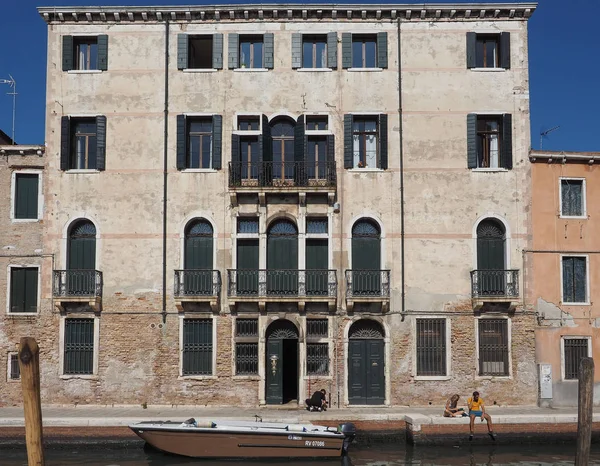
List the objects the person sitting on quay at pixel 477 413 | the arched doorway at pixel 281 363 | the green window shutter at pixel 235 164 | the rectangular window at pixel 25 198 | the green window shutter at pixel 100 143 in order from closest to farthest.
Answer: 1. the person sitting on quay at pixel 477 413
2. the arched doorway at pixel 281 363
3. the green window shutter at pixel 235 164
4. the green window shutter at pixel 100 143
5. the rectangular window at pixel 25 198

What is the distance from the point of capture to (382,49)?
26500 millimetres

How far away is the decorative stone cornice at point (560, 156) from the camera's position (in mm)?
26250

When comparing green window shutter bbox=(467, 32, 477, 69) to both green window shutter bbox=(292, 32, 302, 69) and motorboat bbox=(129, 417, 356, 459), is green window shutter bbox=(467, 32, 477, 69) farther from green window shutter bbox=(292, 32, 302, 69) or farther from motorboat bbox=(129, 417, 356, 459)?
motorboat bbox=(129, 417, 356, 459)

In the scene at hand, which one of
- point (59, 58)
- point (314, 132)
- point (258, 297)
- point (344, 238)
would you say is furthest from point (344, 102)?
point (59, 58)

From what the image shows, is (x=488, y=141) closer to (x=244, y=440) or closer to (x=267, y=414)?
(x=267, y=414)

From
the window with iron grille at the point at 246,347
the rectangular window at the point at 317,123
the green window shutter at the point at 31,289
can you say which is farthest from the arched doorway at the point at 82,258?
the rectangular window at the point at 317,123

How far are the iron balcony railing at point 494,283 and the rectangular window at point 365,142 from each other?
525 centimetres

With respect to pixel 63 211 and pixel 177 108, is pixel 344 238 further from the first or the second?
pixel 63 211

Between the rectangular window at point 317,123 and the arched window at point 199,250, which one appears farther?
the rectangular window at point 317,123

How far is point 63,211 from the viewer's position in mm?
26266

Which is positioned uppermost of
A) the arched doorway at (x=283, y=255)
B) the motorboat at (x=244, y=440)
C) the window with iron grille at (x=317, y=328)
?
the arched doorway at (x=283, y=255)

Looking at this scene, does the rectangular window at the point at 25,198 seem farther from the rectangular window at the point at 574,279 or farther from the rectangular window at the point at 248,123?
the rectangular window at the point at 574,279

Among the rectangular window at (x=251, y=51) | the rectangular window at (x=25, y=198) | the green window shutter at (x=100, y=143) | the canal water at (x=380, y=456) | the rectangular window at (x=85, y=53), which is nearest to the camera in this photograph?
the canal water at (x=380, y=456)

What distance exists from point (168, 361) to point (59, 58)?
1135 cm
